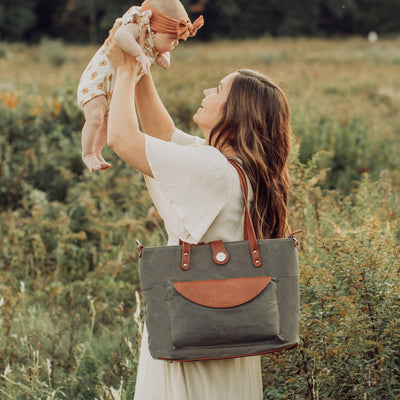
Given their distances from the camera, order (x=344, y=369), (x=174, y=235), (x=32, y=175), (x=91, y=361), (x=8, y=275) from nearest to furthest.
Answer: (x=174, y=235) → (x=344, y=369) → (x=91, y=361) → (x=8, y=275) → (x=32, y=175)

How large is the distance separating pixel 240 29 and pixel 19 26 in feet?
54.4

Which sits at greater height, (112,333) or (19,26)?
(19,26)

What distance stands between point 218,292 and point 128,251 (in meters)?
3.23

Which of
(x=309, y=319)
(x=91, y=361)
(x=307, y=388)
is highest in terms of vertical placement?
(x=309, y=319)

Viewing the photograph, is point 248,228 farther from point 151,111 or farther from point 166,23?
point 166,23

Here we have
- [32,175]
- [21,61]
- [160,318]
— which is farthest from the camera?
[21,61]

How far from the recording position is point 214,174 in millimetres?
1887

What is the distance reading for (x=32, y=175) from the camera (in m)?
6.50

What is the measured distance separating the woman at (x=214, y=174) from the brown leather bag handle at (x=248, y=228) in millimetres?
27

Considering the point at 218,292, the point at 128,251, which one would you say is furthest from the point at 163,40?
the point at 128,251

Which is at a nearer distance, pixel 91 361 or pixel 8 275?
pixel 91 361

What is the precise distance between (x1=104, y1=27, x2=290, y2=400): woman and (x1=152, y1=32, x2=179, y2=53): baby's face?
309 millimetres

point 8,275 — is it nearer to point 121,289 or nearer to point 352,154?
point 121,289

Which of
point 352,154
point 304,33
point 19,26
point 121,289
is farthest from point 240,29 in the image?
point 121,289
